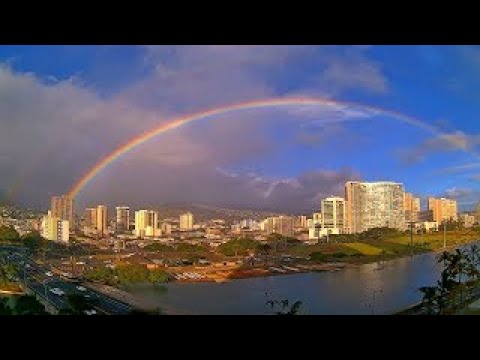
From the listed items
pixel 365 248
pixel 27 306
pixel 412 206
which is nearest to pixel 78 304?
pixel 27 306

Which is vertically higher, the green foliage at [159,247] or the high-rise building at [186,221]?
the high-rise building at [186,221]

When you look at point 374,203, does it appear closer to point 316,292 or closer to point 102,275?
point 316,292

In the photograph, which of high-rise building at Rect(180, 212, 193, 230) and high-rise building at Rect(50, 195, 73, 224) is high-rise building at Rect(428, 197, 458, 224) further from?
high-rise building at Rect(50, 195, 73, 224)

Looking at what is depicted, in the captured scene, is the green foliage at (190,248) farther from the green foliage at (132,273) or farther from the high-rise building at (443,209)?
the high-rise building at (443,209)

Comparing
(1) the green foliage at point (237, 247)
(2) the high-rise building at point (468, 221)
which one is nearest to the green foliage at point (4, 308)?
(1) the green foliage at point (237, 247)

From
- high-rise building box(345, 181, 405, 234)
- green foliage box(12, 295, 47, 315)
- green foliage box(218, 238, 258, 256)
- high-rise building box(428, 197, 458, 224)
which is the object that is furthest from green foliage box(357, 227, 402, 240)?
→ green foliage box(12, 295, 47, 315)

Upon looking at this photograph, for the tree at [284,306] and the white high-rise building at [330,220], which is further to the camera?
the white high-rise building at [330,220]
